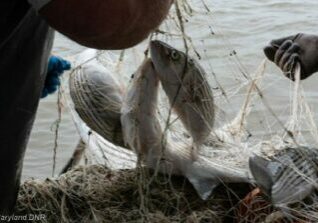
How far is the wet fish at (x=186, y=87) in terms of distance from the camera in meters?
2.84

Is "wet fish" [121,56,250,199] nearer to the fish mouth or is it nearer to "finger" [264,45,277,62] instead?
the fish mouth

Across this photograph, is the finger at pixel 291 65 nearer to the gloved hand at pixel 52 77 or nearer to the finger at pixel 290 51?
the finger at pixel 290 51

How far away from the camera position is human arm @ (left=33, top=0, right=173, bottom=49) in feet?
5.46

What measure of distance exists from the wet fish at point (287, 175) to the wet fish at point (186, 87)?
12.0 inches

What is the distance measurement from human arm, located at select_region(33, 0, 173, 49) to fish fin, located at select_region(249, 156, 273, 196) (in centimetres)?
117

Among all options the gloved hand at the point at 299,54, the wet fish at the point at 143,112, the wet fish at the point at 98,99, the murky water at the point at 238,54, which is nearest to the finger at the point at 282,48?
the gloved hand at the point at 299,54

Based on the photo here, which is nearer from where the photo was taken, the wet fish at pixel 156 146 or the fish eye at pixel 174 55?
the fish eye at pixel 174 55

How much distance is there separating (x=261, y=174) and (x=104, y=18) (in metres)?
1.33

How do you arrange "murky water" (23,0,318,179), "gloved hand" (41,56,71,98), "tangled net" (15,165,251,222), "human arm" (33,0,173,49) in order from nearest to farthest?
1. "human arm" (33,0,173,49)
2. "tangled net" (15,165,251,222)
3. "gloved hand" (41,56,71,98)
4. "murky water" (23,0,318,179)

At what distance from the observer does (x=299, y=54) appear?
320 cm

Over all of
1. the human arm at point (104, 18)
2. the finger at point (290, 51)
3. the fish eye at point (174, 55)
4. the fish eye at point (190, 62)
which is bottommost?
the finger at point (290, 51)

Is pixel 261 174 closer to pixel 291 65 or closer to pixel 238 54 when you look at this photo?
pixel 291 65

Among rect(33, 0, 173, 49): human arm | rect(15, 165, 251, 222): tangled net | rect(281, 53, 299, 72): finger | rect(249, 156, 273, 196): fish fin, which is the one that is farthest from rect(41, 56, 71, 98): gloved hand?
rect(33, 0, 173, 49): human arm

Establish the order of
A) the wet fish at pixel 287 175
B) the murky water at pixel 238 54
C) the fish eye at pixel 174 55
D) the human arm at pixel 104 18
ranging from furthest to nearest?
the murky water at pixel 238 54, the fish eye at pixel 174 55, the wet fish at pixel 287 175, the human arm at pixel 104 18
